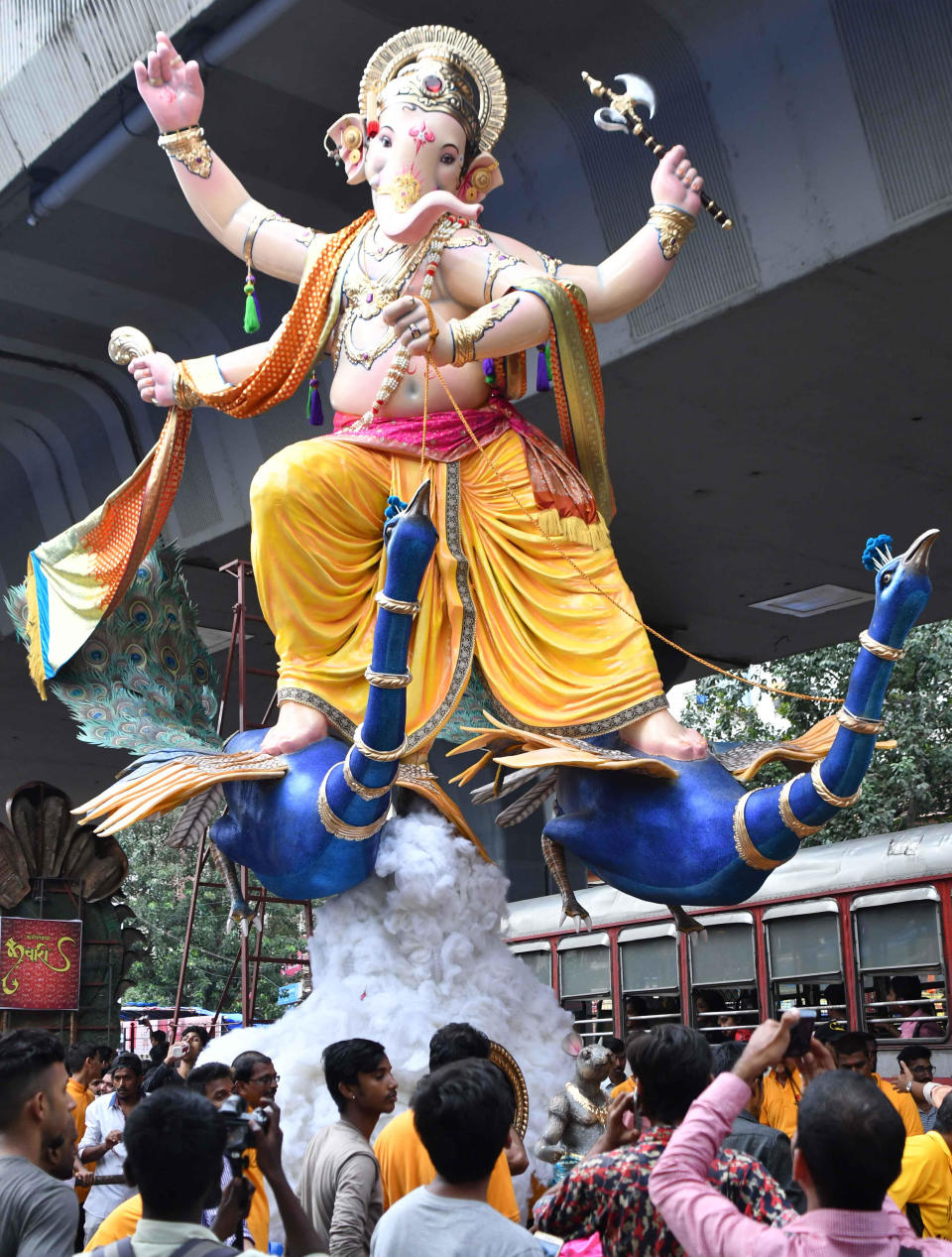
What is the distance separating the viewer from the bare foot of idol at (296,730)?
5.02 m

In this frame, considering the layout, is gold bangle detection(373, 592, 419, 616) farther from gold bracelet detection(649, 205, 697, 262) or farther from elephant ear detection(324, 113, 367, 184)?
elephant ear detection(324, 113, 367, 184)

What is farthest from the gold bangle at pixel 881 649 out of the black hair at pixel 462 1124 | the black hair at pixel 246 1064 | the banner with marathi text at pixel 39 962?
the banner with marathi text at pixel 39 962

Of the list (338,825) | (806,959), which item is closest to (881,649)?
(338,825)

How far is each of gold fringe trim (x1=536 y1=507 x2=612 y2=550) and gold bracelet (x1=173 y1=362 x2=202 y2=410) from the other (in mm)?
1409

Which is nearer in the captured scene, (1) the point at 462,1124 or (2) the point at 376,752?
Answer: (1) the point at 462,1124

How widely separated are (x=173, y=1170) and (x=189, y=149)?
415 cm

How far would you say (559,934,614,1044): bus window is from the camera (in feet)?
32.2

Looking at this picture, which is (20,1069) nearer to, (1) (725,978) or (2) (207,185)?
(2) (207,185)

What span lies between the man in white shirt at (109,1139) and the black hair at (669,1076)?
3015 mm

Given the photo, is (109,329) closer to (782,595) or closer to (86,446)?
(86,446)

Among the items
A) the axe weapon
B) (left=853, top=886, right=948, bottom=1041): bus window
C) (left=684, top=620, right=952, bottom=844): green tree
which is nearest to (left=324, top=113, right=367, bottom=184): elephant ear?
the axe weapon

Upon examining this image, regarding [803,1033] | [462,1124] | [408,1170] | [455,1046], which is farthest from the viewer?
[455,1046]

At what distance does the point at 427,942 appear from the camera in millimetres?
4844

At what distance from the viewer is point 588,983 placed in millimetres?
10086
